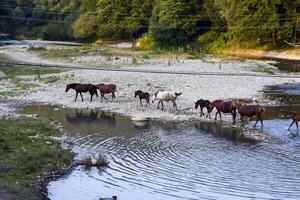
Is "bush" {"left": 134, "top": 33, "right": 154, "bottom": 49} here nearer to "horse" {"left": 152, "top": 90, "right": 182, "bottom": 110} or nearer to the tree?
the tree

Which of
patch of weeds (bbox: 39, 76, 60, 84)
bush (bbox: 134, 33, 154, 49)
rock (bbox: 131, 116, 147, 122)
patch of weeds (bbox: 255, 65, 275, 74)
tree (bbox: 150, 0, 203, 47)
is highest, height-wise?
tree (bbox: 150, 0, 203, 47)

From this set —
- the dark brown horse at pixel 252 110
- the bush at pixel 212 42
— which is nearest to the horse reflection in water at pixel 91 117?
the dark brown horse at pixel 252 110

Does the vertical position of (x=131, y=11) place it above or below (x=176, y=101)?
above

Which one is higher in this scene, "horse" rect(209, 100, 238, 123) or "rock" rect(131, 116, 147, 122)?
"horse" rect(209, 100, 238, 123)

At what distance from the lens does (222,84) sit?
43.0 metres

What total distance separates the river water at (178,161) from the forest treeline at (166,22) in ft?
163

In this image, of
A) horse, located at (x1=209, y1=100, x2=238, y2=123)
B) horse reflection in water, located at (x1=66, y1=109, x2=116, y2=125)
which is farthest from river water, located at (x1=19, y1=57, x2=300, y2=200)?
horse, located at (x1=209, y1=100, x2=238, y2=123)

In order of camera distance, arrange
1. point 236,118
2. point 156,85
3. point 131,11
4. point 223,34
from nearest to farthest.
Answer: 1. point 236,118
2. point 156,85
3. point 223,34
4. point 131,11

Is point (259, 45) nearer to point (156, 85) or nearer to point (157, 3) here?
point (157, 3)

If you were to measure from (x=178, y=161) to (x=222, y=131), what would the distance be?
6.68 meters

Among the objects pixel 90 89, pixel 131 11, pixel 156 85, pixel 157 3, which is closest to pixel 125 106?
pixel 90 89

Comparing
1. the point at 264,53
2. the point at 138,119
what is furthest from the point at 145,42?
the point at 138,119

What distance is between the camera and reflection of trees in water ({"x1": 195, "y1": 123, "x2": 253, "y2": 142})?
2620cm

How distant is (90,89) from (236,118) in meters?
11.0
